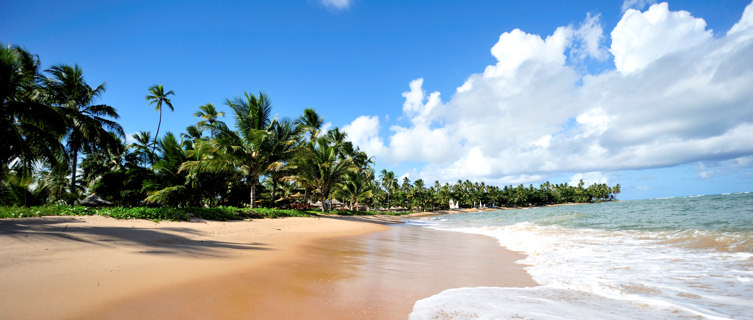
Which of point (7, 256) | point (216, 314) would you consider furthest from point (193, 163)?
point (216, 314)

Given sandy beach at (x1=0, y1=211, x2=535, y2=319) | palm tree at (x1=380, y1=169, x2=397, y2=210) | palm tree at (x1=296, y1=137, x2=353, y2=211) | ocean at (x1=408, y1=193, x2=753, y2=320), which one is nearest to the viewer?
sandy beach at (x1=0, y1=211, x2=535, y2=319)

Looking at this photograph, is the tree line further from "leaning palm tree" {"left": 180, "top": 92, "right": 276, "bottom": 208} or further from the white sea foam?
the white sea foam

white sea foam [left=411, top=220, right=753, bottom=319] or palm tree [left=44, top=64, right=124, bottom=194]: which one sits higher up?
palm tree [left=44, top=64, right=124, bottom=194]

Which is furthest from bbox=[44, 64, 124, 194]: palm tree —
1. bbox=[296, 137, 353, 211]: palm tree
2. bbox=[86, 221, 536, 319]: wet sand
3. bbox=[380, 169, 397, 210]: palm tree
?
bbox=[380, 169, 397, 210]: palm tree

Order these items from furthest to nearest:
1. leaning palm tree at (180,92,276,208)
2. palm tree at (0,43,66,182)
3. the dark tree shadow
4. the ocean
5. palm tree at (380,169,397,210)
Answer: palm tree at (380,169,397,210)
leaning palm tree at (180,92,276,208)
palm tree at (0,43,66,182)
the dark tree shadow
the ocean

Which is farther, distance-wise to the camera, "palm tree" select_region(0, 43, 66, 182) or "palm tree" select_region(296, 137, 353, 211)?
"palm tree" select_region(296, 137, 353, 211)

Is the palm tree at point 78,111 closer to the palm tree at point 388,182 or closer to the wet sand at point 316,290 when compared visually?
the wet sand at point 316,290

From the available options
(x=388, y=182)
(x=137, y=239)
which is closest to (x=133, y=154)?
(x=137, y=239)

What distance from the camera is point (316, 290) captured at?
323 centimetres

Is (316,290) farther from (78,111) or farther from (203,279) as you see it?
(78,111)

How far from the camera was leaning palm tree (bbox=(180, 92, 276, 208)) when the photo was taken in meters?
15.5

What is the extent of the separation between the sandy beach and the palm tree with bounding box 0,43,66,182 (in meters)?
7.18

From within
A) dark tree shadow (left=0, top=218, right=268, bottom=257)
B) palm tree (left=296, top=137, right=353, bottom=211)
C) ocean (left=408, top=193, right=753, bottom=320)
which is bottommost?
ocean (left=408, top=193, right=753, bottom=320)

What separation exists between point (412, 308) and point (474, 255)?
424 cm
